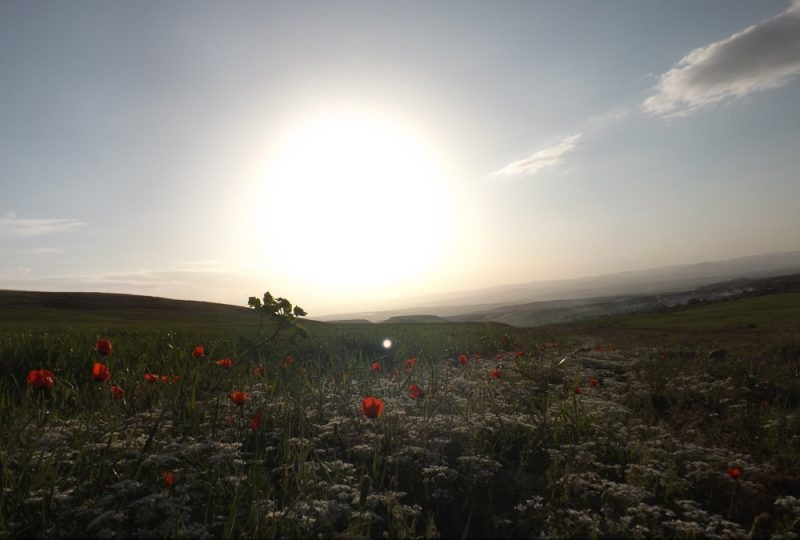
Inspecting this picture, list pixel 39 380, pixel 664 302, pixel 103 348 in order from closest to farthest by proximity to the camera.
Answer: pixel 39 380, pixel 103 348, pixel 664 302

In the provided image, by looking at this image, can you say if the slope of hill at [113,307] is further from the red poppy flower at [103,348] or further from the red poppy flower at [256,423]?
the red poppy flower at [256,423]


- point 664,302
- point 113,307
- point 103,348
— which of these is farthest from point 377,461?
point 664,302

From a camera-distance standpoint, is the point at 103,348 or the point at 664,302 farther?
the point at 664,302

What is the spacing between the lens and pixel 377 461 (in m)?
3.52

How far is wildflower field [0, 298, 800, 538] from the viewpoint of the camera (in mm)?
2818

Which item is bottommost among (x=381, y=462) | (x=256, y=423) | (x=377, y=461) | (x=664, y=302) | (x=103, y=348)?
(x=664, y=302)

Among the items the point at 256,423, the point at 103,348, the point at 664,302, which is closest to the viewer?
the point at 256,423

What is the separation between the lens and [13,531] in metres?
2.49

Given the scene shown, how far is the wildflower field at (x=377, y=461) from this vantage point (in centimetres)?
282

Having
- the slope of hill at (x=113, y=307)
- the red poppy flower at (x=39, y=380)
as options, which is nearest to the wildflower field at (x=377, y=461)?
the red poppy flower at (x=39, y=380)

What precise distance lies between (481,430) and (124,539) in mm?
3068

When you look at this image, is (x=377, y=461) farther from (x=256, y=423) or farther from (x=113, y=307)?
(x=113, y=307)

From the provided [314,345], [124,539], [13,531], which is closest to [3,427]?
[13,531]

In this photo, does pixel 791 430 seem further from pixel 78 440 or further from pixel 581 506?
pixel 78 440
